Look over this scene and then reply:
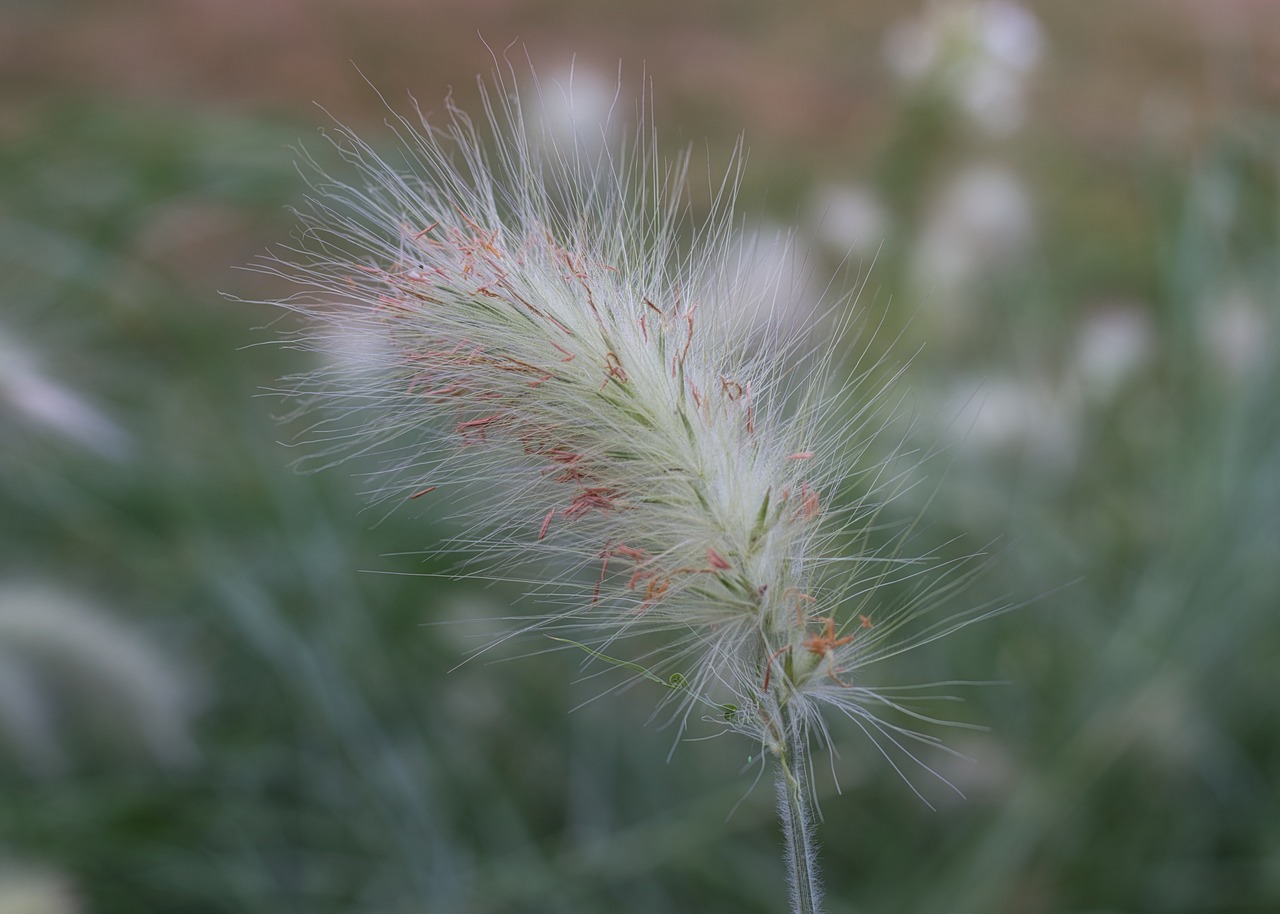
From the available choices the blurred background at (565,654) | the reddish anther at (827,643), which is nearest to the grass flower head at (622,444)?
the reddish anther at (827,643)

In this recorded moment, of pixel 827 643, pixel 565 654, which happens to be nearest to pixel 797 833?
pixel 827 643

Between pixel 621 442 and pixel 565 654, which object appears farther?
pixel 565 654

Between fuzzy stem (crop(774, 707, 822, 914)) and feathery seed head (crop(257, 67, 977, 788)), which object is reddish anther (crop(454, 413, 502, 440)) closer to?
feathery seed head (crop(257, 67, 977, 788))

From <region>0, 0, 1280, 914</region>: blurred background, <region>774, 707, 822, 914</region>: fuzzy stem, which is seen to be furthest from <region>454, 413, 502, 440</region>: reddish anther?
<region>0, 0, 1280, 914</region>: blurred background

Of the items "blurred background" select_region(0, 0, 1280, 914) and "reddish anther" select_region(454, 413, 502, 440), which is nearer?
"reddish anther" select_region(454, 413, 502, 440)

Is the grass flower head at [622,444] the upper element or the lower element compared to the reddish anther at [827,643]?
upper

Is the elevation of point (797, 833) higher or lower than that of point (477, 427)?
lower

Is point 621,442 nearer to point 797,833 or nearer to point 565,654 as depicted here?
point 797,833

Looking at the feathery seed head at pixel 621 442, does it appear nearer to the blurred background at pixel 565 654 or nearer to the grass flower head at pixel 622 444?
the grass flower head at pixel 622 444

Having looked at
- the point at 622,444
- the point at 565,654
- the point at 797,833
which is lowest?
the point at 797,833
